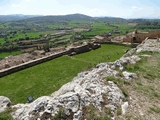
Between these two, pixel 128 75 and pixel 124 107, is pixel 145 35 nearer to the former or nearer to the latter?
pixel 128 75

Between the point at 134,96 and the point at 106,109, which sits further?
the point at 134,96

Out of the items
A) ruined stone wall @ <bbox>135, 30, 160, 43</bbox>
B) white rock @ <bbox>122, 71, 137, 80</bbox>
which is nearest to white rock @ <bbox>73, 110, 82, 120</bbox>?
white rock @ <bbox>122, 71, 137, 80</bbox>

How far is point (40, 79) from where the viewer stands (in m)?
9.39

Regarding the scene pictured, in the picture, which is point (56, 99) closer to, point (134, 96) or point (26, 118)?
point (26, 118)

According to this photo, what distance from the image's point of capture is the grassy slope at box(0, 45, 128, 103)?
26.3 feet

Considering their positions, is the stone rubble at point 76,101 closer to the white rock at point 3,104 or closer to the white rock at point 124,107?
the white rock at point 124,107

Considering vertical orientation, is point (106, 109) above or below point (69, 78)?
above

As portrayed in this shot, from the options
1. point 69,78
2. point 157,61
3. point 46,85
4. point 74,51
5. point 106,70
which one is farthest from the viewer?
point 74,51

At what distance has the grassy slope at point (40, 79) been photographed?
8.03 m

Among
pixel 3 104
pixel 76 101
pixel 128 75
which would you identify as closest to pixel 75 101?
pixel 76 101

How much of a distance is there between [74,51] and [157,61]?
25.7ft

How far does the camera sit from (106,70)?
8.05 m

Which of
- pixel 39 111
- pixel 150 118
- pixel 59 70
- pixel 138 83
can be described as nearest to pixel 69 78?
pixel 59 70

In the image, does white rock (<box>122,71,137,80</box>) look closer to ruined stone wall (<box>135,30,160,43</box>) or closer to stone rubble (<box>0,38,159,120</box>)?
stone rubble (<box>0,38,159,120</box>)
